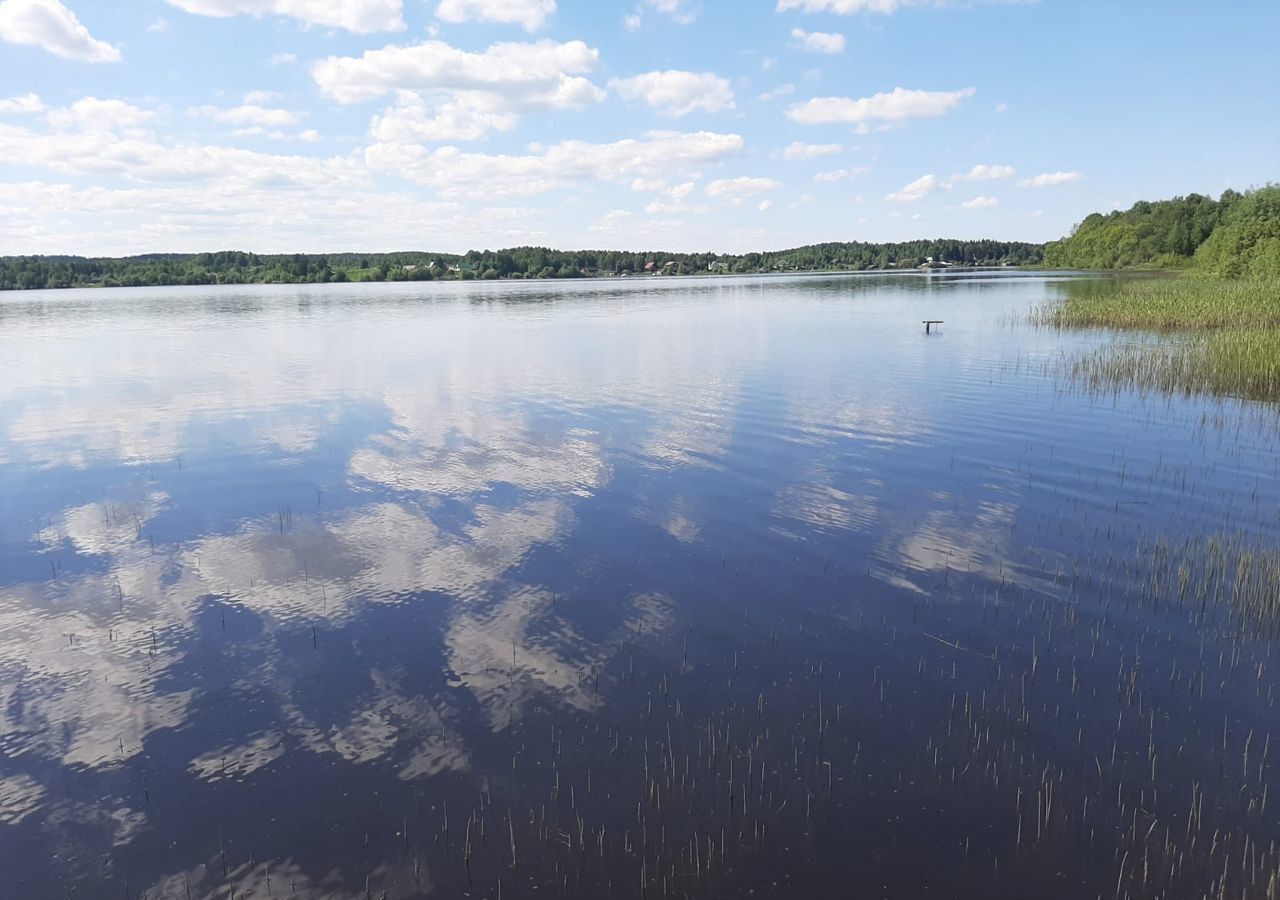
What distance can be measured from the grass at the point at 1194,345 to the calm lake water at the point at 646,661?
6787mm

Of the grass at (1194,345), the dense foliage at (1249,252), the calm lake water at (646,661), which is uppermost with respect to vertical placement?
the dense foliage at (1249,252)

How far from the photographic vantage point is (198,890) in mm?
7676

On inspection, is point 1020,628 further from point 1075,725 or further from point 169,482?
point 169,482

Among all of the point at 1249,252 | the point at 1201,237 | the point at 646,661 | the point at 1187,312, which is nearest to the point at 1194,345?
the point at 1187,312

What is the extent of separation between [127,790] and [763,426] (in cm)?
2175

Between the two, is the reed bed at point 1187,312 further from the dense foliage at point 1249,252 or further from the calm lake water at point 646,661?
the calm lake water at point 646,661

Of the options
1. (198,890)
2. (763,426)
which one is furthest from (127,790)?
(763,426)

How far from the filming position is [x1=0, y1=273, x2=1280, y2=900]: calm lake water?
26.5ft

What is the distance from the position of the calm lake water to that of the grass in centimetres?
679

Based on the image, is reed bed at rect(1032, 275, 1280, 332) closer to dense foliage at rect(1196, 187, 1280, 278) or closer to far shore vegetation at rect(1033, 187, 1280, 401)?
far shore vegetation at rect(1033, 187, 1280, 401)

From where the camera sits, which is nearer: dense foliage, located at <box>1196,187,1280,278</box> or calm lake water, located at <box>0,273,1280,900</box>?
calm lake water, located at <box>0,273,1280,900</box>

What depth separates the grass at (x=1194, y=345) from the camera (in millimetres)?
31531

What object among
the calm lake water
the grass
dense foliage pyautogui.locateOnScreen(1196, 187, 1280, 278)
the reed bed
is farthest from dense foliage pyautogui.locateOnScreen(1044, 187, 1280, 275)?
the calm lake water

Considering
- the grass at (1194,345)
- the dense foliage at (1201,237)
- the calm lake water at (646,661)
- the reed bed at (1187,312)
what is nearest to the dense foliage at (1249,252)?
the dense foliage at (1201,237)
